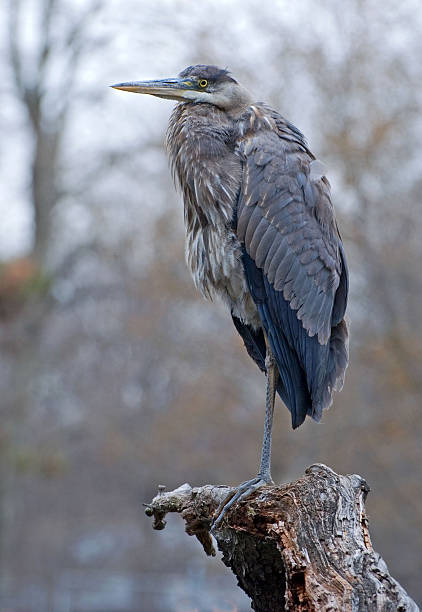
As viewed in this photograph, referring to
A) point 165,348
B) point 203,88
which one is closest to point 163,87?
point 203,88

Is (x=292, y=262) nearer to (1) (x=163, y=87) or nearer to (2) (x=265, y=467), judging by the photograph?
(2) (x=265, y=467)

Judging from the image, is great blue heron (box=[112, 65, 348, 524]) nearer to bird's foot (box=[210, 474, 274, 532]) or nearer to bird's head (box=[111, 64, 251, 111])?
bird's head (box=[111, 64, 251, 111])

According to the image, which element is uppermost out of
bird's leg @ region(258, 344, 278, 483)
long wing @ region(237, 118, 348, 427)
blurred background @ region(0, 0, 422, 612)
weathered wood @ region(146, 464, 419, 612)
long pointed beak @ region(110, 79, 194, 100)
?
blurred background @ region(0, 0, 422, 612)

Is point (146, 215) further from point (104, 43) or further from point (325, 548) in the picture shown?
point (325, 548)

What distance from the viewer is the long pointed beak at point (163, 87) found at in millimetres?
5367

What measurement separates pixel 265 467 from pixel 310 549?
3.37ft

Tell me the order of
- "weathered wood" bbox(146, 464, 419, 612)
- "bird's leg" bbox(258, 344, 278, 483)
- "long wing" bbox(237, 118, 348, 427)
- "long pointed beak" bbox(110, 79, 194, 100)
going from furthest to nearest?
"long pointed beak" bbox(110, 79, 194, 100), "long wing" bbox(237, 118, 348, 427), "bird's leg" bbox(258, 344, 278, 483), "weathered wood" bbox(146, 464, 419, 612)

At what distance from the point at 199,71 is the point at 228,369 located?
1107cm

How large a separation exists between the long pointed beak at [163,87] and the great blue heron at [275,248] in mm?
300

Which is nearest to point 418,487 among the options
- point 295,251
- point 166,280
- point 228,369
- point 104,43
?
point 228,369

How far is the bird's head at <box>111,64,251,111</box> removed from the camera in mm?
5387

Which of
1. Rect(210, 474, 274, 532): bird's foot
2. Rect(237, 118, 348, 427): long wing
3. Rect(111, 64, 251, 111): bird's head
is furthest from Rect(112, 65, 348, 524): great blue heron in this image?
Rect(210, 474, 274, 532): bird's foot

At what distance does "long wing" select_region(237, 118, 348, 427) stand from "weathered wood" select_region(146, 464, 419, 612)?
972mm

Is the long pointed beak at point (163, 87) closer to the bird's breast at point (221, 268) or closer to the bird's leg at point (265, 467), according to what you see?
the bird's breast at point (221, 268)
